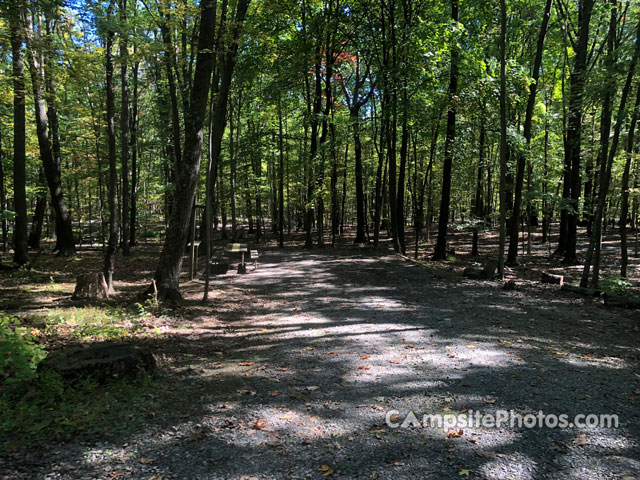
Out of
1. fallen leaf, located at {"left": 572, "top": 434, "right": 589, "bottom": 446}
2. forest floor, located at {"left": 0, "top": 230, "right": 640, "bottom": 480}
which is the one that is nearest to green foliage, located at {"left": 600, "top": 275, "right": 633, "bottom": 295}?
forest floor, located at {"left": 0, "top": 230, "right": 640, "bottom": 480}

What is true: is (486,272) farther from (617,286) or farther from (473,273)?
(617,286)

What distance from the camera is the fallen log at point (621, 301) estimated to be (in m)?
8.18

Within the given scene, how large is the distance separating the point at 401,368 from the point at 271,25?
16.5 m

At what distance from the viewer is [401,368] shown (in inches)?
186

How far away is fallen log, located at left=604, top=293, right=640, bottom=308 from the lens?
8180 millimetres

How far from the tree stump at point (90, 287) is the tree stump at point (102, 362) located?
13.7 ft

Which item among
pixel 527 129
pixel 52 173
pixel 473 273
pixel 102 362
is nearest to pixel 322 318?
pixel 102 362

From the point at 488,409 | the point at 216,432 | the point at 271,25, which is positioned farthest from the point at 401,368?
the point at 271,25

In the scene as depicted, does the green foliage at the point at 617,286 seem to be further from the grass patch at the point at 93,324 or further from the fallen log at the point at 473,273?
the grass patch at the point at 93,324

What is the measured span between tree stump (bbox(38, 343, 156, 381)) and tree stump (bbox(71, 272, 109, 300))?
164 inches

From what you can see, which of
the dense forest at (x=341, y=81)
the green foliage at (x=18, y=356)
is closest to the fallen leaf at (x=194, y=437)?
the green foliage at (x=18, y=356)

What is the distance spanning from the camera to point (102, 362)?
4129 millimetres

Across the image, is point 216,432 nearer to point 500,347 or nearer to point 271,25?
point 500,347

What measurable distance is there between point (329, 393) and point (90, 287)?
657cm
